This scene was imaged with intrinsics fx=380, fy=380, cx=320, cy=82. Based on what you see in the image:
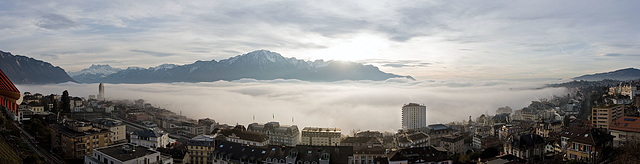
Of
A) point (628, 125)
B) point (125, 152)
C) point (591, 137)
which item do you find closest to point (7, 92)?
point (125, 152)

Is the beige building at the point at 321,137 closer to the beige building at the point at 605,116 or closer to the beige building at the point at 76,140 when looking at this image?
the beige building at the point at 76,140

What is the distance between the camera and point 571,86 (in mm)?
150000

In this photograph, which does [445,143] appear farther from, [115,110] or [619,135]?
[115,110]

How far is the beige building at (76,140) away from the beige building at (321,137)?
27438 millimetres

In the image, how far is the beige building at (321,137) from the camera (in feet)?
189

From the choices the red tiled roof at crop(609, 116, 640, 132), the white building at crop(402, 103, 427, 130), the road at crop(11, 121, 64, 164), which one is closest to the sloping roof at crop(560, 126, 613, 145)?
the red tiled roof at crop(609, 116, 640, 132)

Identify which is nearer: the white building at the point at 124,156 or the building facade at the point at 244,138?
the white building at the point at 124,156

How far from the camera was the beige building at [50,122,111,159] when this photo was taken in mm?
38875

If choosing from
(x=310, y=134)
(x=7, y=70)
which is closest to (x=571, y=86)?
(x=310, y=134)

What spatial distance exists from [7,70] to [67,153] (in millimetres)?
118713

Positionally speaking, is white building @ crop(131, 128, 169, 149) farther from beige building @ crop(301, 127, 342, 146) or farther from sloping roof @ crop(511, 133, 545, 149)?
sloping roof @ crop(511, 133, 545, 149)

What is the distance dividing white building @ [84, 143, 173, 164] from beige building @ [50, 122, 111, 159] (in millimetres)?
11910

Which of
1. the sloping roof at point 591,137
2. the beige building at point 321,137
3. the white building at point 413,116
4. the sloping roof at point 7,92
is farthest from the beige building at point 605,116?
the white building at point 413,116

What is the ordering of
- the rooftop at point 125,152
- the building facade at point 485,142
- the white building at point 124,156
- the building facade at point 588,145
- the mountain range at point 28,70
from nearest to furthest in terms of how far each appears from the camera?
the building facade at point 588,145
the white building at point 124,156
the rooftop at point 125,152
the building facade at point 485,142
the mountain range at point 28,70
